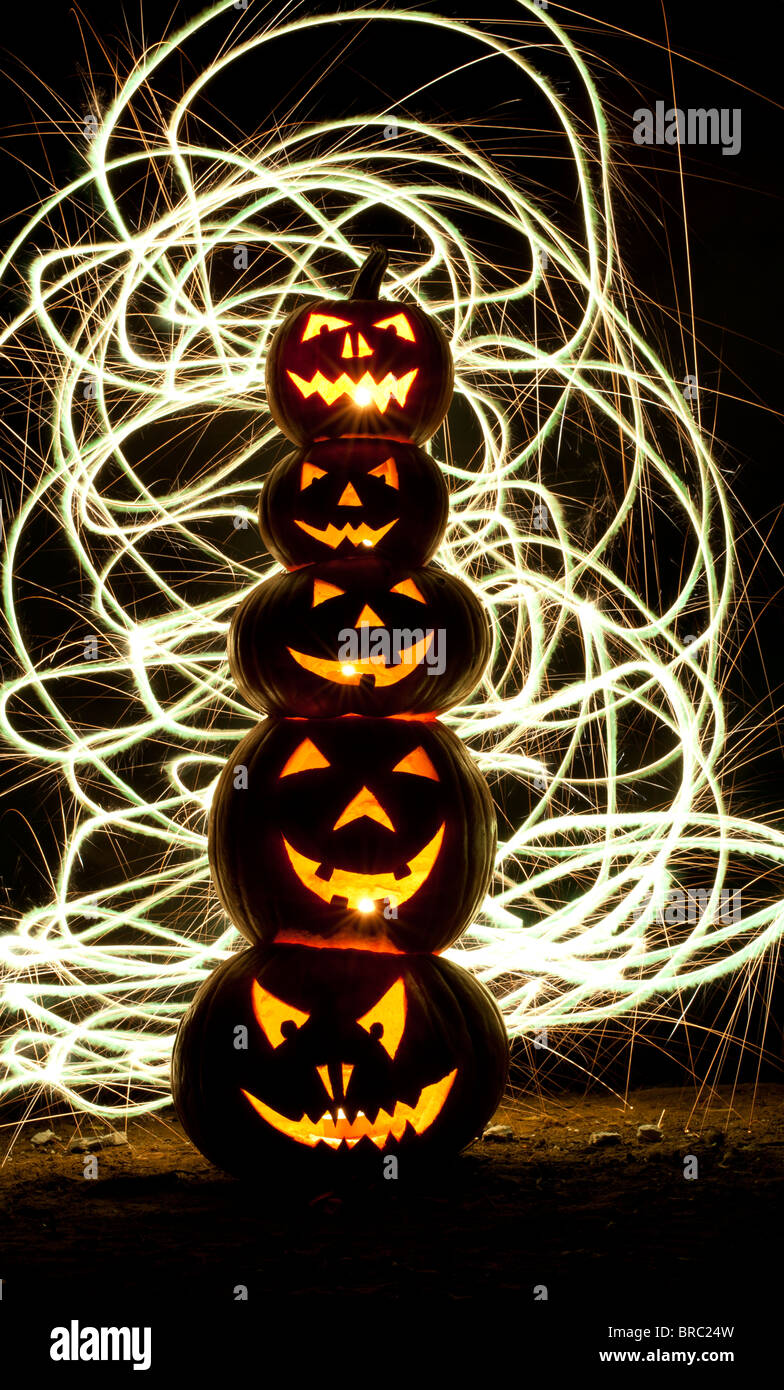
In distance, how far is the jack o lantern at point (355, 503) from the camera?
155 inches

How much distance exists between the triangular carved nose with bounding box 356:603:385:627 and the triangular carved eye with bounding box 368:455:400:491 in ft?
1.41

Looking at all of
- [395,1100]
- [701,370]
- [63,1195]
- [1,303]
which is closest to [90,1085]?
[63,1195]

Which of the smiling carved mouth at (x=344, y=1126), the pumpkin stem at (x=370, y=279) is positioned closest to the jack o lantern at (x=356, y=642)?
the pumpkin stem at (x=370, y=279)

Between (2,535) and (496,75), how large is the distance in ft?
10.3

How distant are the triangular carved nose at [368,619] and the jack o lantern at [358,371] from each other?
63 cm

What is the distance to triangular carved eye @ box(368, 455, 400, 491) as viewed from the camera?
3.99 metres

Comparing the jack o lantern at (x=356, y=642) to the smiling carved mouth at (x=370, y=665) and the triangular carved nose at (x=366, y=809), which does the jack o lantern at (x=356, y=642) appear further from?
the triangular carved nose at (x=366, y=809)

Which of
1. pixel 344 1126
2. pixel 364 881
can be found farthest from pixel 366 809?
pixel 344 1126

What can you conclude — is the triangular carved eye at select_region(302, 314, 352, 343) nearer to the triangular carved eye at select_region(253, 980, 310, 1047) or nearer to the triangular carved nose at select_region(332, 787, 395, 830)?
the triangular carved nose at select_region(332, 787, 395, 830)

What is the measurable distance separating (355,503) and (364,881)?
1209 mm

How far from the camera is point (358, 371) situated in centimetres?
404

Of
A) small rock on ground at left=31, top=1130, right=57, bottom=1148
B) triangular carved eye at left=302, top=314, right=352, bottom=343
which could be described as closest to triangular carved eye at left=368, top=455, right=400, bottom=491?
triangular carved eye at left=302, top=314, right=352, bottom=343

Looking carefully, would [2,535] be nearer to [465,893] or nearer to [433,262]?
[433,262]

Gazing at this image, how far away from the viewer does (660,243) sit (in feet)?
19.1
